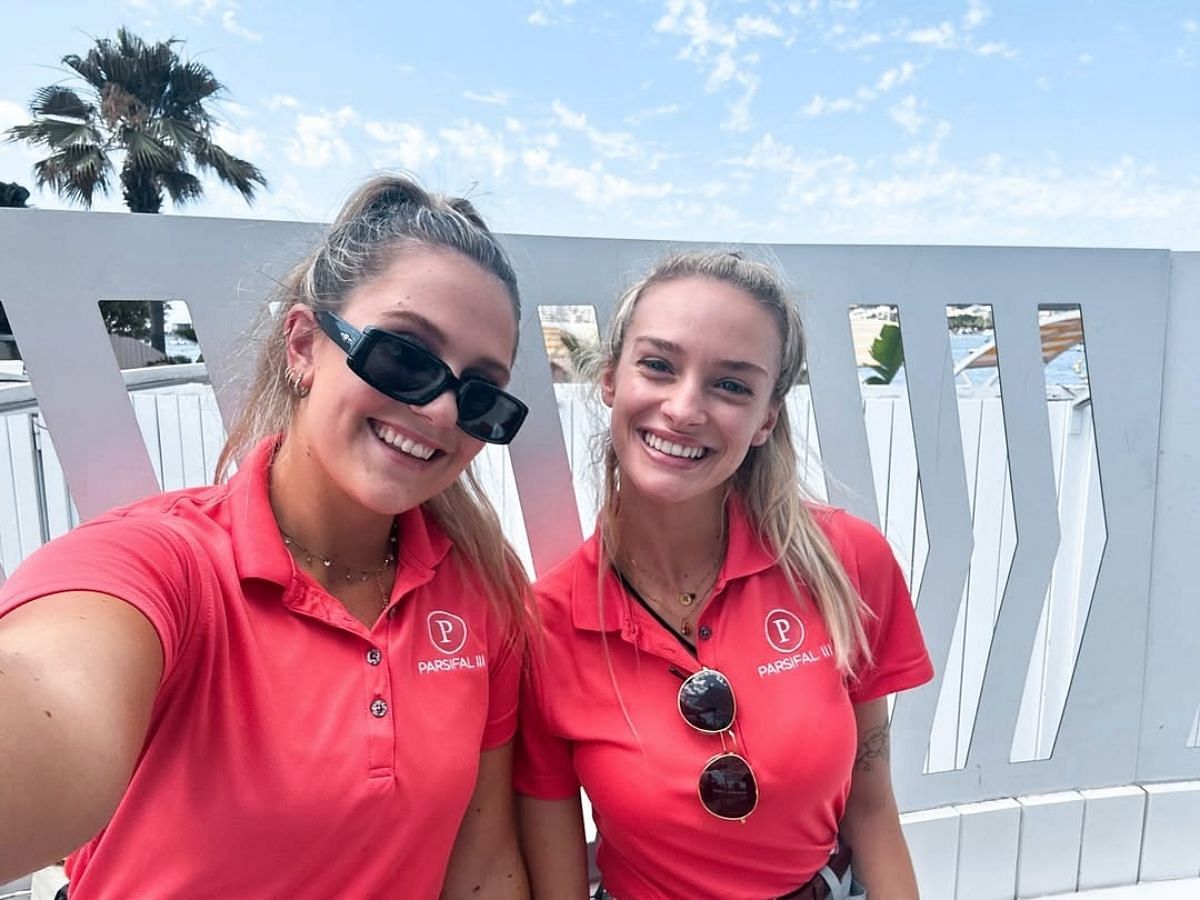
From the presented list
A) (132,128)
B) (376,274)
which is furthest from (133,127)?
(376,274)

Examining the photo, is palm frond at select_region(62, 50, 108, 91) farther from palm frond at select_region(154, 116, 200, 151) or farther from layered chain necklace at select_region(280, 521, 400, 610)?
layered chain necklace at select_region(280, 521, 400, 610)

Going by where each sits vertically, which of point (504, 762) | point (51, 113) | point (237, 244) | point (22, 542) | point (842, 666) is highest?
point (51, 113)

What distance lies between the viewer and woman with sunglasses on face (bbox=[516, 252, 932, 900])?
1.32 meters

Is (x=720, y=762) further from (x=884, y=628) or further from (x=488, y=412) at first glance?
(x=488, y=412)

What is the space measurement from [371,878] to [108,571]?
25.0 inches

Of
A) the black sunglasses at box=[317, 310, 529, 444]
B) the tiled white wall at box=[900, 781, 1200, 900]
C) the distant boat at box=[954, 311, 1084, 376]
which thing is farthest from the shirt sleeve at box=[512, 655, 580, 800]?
the distant boat at box=[954, 311, 1084, 376]

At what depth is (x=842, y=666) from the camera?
1.41m

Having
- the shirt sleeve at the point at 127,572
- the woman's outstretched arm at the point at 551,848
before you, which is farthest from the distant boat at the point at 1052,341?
the shirt sleeve at the point at 127,572

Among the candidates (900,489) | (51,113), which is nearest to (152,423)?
(900,489)

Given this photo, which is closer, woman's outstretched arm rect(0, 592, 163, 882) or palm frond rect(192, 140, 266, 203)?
woman's outstretched arm rect(0, 592, 163, 882)

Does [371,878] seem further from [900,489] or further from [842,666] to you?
[900,489]

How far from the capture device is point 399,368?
1111 mm

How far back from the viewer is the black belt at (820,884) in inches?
56.2

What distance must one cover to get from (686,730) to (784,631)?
30 cm
